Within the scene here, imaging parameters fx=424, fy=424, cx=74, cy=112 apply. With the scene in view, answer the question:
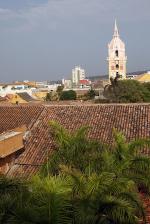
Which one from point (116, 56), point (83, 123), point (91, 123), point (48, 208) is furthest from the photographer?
point (116, 56)

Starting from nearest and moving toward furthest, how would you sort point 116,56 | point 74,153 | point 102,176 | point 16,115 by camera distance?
point 102,176 < point 74,153 < point 16,115 < point 116,56

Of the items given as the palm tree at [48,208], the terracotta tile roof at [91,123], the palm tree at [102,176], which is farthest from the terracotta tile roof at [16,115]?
the palm tree at [48,208]

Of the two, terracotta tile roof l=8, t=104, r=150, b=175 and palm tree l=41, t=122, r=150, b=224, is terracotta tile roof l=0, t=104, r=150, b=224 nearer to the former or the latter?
terracotta tile roof l=8, t=104, r=150, b=175

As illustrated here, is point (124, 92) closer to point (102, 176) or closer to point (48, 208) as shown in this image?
point (102, 176)

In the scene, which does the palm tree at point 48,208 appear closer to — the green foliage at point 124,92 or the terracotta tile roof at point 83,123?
the terracotta tile roof at point 83,123

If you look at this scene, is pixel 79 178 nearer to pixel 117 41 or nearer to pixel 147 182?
pixel 147 182

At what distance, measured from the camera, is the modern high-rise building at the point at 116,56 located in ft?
295

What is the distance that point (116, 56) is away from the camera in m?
89.9

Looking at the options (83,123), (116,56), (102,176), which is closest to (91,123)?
(83,123)

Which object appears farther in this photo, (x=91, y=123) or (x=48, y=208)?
(x=91, y=123)

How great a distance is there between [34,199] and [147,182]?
4.96 m

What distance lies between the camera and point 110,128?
56.4 feet

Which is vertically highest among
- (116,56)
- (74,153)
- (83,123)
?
(116,56)

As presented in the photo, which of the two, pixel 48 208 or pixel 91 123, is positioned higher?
pixel 48 208
